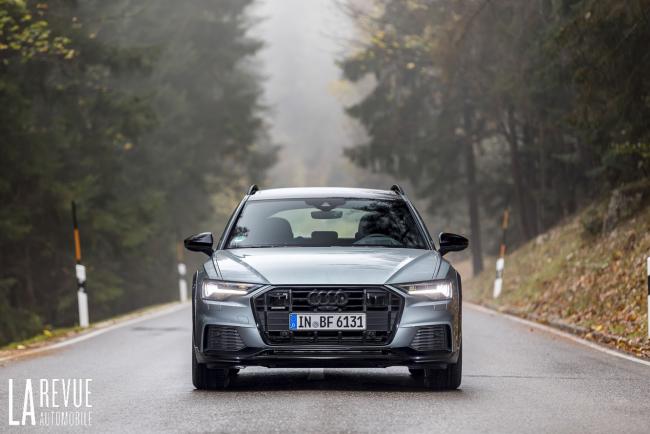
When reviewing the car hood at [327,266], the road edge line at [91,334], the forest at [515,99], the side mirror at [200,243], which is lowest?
the road edge line at [91,334]

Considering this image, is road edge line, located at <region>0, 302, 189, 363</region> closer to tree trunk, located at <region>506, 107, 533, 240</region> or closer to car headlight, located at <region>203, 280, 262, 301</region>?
car headlight, located at <region>203, 280, 262, 301</region>

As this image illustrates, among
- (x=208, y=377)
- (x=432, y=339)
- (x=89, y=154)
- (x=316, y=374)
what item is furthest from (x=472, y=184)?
(x=432, y=339)

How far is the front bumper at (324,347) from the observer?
9.12 m

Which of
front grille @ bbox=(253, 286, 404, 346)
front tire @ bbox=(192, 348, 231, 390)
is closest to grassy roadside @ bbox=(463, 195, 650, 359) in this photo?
front grille @ bbox=(253, 286, 404, 346)

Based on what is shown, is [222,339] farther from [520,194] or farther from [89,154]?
[520,194]

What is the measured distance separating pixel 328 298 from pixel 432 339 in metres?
0.90

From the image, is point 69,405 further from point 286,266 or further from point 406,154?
point 406,154

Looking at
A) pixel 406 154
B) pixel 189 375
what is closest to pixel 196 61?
pixel 406 154

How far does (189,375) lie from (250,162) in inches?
1724

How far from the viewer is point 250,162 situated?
54.8m

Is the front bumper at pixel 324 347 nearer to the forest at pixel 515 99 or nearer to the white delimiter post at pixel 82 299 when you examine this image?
the forest at pixel 515 99

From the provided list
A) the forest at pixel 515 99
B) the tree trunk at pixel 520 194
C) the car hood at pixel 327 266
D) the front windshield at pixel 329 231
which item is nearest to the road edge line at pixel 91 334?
the front windshield at pixel 329 231

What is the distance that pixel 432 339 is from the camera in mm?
9250

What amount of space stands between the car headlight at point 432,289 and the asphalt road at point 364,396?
802 mm
